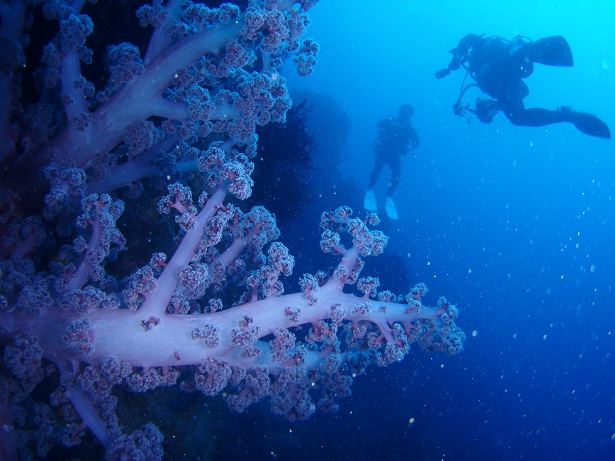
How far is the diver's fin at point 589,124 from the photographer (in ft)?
39.9

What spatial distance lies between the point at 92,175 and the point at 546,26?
197 metres

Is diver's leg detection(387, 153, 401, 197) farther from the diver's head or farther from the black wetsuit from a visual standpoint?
the diver's head

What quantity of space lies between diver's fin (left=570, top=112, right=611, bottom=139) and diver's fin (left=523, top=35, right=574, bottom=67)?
5.60 ft

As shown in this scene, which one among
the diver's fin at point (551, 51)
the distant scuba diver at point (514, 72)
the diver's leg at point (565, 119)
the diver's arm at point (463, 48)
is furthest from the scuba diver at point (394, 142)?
the diver's fin at point (551, 51)

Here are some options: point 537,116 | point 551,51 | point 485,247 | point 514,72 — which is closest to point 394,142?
point 514,72

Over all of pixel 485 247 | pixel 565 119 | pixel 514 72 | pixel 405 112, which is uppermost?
pixel 485 247

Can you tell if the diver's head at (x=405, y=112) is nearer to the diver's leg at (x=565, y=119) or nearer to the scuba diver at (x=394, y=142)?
the scuba diver at (x=394, y=142)

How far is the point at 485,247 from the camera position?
69875 millimetres

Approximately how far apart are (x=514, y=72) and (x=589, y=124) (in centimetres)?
301

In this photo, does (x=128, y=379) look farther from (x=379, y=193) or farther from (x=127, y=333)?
(x=379, y=193)

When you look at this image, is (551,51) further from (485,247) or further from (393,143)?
(485,247)

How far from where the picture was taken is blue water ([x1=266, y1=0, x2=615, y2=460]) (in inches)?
576

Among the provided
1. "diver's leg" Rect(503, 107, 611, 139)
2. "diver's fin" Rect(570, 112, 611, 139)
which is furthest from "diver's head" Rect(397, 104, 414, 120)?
"diver's fin" Rect(570, 112, 611, 139)

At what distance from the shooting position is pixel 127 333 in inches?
127
